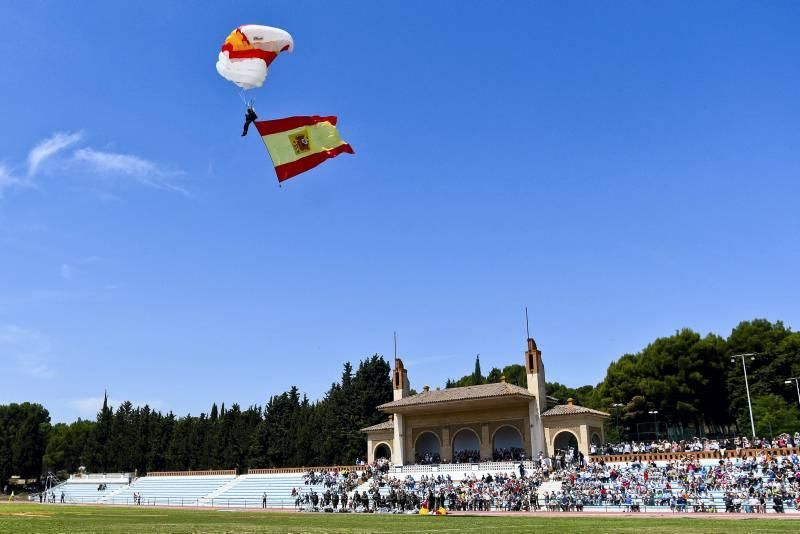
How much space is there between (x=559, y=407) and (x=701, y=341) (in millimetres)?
26408

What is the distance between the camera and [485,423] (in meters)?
50.4

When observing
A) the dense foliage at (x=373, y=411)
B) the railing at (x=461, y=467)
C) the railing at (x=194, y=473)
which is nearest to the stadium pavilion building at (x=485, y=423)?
the railing at (x=461, y=467)

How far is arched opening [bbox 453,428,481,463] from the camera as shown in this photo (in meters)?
50.4

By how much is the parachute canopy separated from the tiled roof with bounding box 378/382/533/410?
33.7m

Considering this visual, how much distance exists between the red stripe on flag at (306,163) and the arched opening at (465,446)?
35.5 metres

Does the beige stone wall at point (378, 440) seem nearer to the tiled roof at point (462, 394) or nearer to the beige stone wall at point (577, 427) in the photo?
the tiled roof at point (462, 394)

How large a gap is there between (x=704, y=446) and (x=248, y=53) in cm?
3427

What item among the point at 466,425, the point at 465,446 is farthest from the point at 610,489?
the point at 465,446

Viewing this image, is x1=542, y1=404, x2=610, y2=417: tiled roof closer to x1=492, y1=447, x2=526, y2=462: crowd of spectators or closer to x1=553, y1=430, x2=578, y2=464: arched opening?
x1=553, y1=430, x2=578, y2=464: arched opening

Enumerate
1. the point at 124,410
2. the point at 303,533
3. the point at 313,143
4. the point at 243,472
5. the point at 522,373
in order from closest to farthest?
1. the point at 303,533
2. the point at 313,143
3. the point at 243,472
4. the point at 124,410
5. the point at 522,373

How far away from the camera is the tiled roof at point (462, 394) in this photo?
48.1m

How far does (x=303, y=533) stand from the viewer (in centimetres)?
1595

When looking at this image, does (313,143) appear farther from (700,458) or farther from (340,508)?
(700,458)

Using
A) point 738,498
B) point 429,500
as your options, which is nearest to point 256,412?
point 429,500
